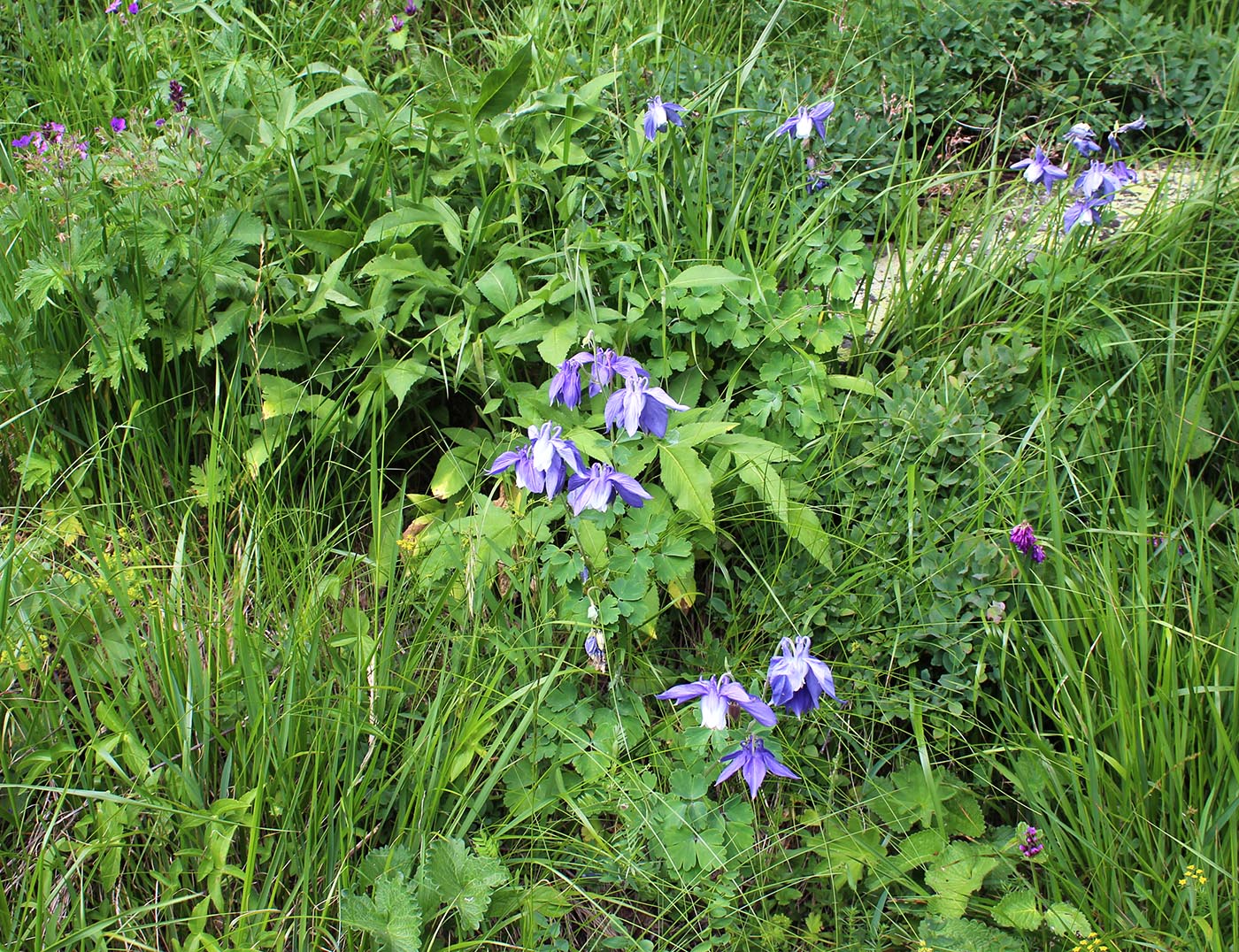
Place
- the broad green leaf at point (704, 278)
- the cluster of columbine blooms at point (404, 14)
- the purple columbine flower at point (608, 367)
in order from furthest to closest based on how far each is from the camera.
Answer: the cluster of columbine blooms at point (404, 14)
the broad green leaf at point (704, 278)
the purple columbine flower at point (608, 367)

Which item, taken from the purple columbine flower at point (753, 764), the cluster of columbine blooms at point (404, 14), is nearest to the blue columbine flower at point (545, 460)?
the purple columbine flower at point (753, 764)

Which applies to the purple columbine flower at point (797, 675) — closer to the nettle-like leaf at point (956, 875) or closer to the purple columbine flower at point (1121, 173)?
the nettle-like leaf at point (956, 875)

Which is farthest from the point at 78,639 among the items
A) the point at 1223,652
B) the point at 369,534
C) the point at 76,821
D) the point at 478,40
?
the point at 478,40

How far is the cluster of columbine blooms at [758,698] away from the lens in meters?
1.63

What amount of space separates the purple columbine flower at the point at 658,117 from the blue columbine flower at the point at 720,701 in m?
1.50

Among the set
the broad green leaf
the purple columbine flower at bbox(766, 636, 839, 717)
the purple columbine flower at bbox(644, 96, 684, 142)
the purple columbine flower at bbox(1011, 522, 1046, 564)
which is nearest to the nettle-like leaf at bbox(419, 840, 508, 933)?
the purple columbine flower at bbox(766, 636, 839, 717)

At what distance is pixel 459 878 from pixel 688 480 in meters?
0.85

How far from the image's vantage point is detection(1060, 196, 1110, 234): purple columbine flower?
8.09 ft

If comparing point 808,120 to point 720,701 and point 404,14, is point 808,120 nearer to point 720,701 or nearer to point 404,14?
point 720,701

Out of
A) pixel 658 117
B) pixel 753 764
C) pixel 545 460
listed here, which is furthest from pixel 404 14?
pixel 753 764

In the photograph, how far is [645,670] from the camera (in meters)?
2.05

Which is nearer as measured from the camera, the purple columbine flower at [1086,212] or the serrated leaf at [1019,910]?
the serrated leaf at [1019,910]

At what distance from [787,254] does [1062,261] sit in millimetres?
701

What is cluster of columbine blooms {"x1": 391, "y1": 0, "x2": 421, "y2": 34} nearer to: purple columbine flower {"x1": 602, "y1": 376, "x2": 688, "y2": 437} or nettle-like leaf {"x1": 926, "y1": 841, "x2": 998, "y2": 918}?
purple columbine flower {"x1": 602, "y1": 376, "x2": 688, "y2": 437}
